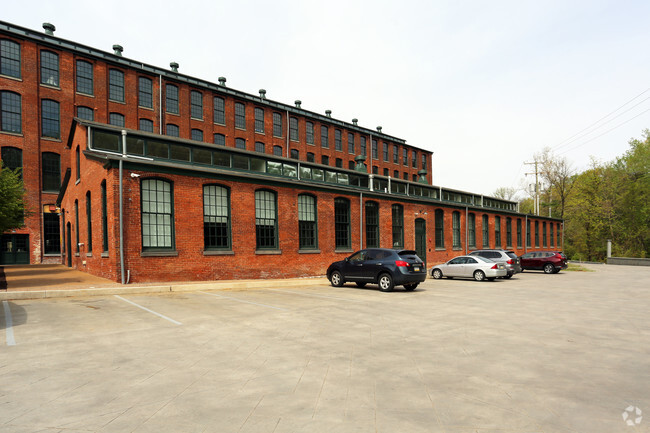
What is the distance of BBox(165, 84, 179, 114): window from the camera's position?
37.6m

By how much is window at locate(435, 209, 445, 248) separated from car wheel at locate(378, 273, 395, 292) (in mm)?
17501

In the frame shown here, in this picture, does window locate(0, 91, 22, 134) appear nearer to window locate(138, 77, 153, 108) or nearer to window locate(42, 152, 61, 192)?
window locate(42, 152, 61, 192)

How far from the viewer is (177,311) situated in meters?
9.73

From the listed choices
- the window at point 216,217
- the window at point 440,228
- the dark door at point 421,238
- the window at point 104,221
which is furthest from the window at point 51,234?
the window at point 440,228

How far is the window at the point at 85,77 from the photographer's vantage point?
1292 inches

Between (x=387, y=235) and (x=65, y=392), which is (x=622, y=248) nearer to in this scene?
A: (x=387, y=235)

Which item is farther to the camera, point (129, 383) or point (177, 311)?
point (177, 311)

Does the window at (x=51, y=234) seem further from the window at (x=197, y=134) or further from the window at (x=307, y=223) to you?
the window at (x=307, y=223)

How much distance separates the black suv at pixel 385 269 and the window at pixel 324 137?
34.9 meters

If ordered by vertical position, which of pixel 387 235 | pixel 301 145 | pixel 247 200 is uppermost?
pixel 301 145

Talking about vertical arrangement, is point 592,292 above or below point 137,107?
below

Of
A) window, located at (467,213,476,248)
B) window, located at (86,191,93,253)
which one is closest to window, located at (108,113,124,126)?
window, located at (86,191,93,253)

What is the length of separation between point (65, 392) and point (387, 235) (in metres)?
23.0

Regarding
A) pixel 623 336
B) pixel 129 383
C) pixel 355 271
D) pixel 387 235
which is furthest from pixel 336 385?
pixel 387 235
